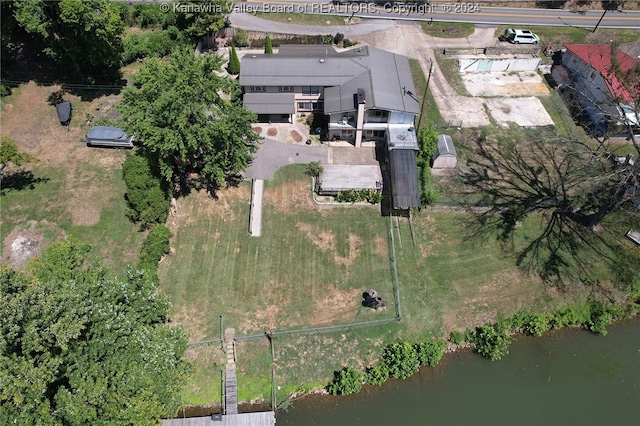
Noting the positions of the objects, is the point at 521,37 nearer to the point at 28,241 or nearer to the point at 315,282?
the point at 315,282

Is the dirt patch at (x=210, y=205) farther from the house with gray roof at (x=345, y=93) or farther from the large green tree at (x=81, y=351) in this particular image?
the large green tree at (x=81, y=351)

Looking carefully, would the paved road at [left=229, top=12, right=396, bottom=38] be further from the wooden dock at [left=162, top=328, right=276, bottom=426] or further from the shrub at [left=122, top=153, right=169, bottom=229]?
the wooden dock at [left=162, top=328, right=276, bottom=426]

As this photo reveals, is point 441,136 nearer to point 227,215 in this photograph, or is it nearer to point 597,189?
point 597,189

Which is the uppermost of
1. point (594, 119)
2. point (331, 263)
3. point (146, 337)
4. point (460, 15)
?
point (460, 15)

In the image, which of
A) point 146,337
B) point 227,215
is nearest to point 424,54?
point 227,215

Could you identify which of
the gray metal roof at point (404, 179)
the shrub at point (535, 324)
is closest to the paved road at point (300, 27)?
the gray metal roof at point (404, 179)
